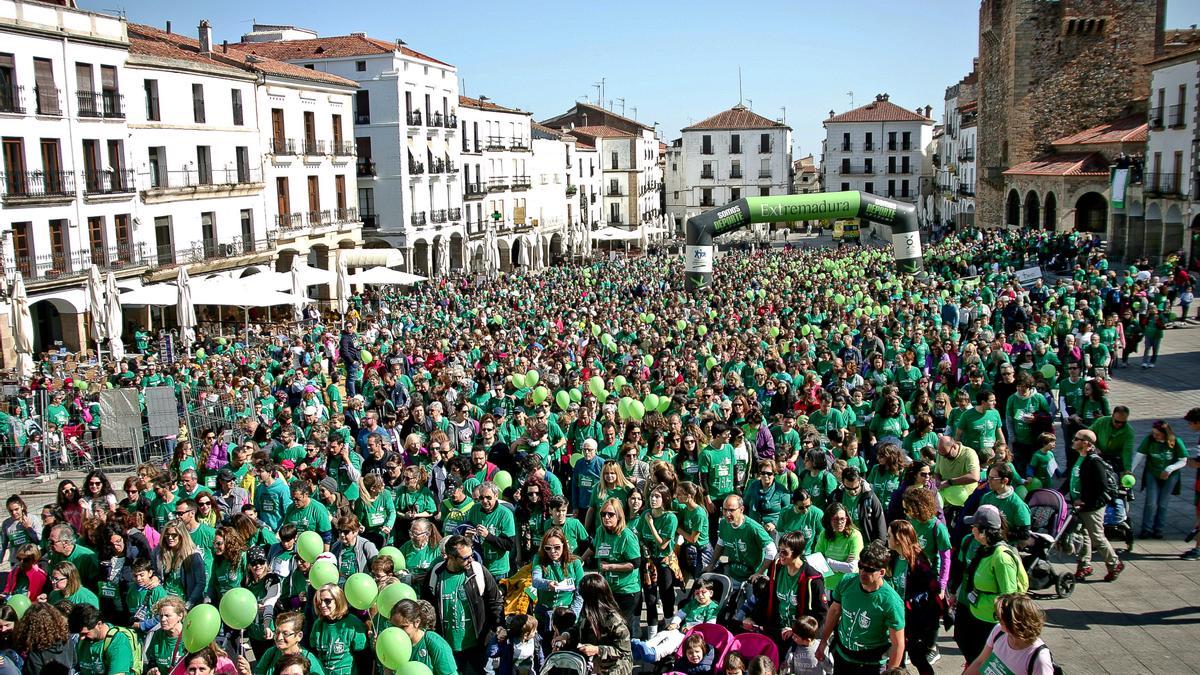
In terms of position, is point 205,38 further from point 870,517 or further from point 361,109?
point 870,517

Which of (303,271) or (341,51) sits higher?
(341,51)

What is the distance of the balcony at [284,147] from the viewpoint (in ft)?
120

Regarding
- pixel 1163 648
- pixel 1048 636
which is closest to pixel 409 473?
pixel 1048 636

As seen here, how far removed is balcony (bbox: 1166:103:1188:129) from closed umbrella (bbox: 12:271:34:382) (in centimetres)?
3557

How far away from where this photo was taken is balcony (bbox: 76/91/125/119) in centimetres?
2731

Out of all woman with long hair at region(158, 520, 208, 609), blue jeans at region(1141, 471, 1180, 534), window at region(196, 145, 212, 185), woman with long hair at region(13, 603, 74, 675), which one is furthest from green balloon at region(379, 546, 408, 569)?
window at region(196, 145, 212, 185)

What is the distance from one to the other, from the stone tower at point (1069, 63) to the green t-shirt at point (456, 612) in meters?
49.2

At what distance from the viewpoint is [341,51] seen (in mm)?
43500

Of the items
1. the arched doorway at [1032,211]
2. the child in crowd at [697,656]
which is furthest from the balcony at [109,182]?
the arched doorway at [1032,211]

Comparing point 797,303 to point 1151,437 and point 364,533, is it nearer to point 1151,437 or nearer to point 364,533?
point 1151,437

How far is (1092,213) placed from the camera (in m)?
42.9

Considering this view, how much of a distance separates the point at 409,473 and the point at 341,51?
38929mm

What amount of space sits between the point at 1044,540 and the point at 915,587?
1798mm

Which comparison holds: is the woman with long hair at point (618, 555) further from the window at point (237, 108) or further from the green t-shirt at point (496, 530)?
the window at point (237, 108)
